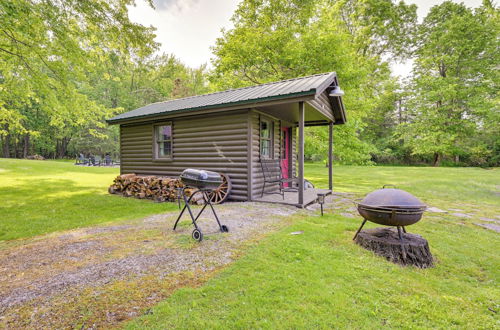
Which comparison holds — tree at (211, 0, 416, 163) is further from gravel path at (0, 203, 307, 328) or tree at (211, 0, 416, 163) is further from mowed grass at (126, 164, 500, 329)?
gravel path at (0, 203, 307, 328)

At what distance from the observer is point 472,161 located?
23922mm

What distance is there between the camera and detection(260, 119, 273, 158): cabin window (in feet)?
23.7

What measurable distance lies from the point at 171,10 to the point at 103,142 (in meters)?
23.0

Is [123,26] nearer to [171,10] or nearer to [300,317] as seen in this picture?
[171,10]

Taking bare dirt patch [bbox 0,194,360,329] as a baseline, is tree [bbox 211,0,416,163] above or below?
above

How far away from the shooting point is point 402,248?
301cm

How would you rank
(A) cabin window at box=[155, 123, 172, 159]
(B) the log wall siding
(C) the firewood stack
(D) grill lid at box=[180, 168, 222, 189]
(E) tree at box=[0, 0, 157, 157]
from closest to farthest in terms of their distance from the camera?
(D) grill lid at box=[180, 168, 222, 189]
(E) tree at box=[0, 0, 157, 157]
(B) the log wall siding
(C) the firewood stack
(A) cabin window at box=[155, 123, 172, 159]

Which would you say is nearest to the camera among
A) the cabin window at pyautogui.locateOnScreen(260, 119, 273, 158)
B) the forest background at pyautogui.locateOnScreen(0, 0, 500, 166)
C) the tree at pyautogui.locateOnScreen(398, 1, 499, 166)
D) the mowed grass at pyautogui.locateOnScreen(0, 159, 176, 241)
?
the mowed grass at pyautogui.locateOnScreen(0, 159, 176, 241)

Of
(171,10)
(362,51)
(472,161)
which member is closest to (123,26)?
(171,10)

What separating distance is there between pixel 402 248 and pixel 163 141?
7.32 m

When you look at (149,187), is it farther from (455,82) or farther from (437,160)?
(437,160)

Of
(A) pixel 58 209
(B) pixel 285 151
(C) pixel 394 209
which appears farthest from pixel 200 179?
(B) pixel 285 151

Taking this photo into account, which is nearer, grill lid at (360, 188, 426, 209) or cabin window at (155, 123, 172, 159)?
grill lid at (360, 188, 426, 209)

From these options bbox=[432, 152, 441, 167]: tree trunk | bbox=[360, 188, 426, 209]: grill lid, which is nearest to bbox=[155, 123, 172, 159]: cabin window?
bbox=[360, 188, 426, 209]: grill lid
